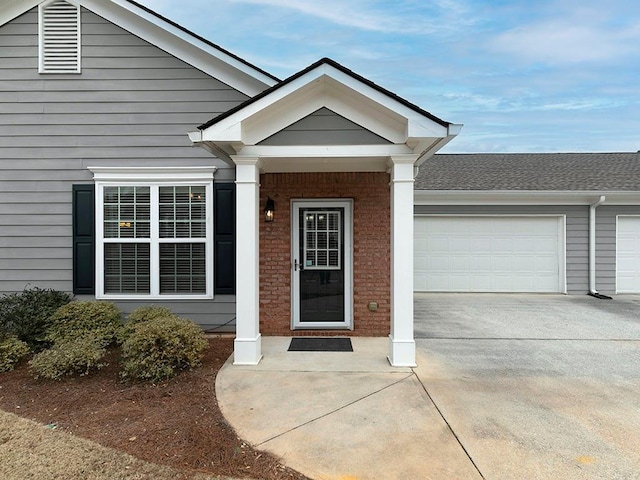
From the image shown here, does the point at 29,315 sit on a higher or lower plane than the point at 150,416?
higher

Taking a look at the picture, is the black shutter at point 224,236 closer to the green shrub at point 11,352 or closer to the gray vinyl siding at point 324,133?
the gray vinyl siding at point 324,133

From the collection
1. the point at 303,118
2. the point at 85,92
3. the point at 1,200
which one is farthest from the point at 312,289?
the point at 1,200

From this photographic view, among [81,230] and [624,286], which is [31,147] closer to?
[81,230]

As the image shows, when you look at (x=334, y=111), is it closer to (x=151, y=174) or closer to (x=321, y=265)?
(x=321, y=265)

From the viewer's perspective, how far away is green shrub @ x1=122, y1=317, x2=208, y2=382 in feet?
13.0

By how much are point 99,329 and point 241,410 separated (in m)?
2.77

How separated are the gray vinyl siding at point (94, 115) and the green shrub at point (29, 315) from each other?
963 mm

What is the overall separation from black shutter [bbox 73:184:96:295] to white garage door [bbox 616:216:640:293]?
1179 cm

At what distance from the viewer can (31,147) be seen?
5.80 meters

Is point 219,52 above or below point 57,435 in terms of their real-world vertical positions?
above

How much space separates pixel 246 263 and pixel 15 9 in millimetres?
5485

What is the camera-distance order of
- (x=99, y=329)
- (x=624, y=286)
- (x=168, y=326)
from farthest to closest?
(x=624, y=286) → (x=99, y=329) → (x=168, y=326)

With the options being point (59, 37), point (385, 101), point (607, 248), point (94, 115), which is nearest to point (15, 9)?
point (59, 37)

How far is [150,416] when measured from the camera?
3.23 metres
